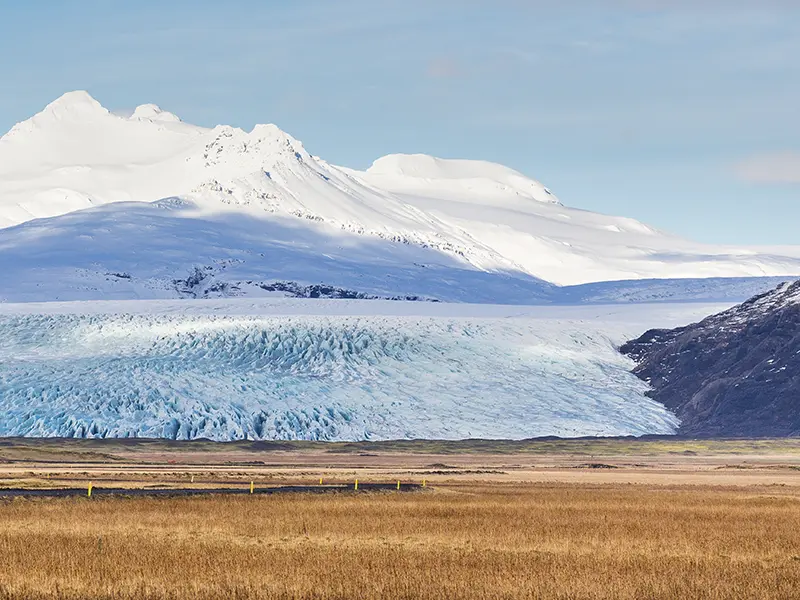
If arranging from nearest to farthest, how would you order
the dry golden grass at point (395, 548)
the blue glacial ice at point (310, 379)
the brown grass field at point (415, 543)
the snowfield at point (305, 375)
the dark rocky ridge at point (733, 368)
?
1. the dry golden grass at point (395, 548)
2. the brown grass field at point (415, 543)
3. the blue glacial ice at point (310, 379)
4. the snowfield at point (305, 375)
5. the dark rocky ridge at point (733, 368)

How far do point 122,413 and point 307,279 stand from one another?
97952 millimetres

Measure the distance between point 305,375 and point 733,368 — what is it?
38.5 m

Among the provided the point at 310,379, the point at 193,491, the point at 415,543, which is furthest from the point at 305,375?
the point at 415,543

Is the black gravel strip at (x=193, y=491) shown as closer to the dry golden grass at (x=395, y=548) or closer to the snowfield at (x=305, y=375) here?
the dry golden grass at (x=395, y=548)

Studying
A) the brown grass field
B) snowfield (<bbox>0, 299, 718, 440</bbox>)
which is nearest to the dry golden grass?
the brown grass field

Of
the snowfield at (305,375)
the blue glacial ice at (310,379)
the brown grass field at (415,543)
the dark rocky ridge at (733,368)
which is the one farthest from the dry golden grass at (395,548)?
the dark rocky ridge at (733,368)

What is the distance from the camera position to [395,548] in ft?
90.4

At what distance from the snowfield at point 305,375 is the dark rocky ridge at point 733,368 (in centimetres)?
379

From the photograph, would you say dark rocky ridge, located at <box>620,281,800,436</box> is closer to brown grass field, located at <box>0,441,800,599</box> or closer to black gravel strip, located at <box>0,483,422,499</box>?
brown grass field, located at <box>0,441,800,599</box>

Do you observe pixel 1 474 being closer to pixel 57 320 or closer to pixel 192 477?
pixel 192 477

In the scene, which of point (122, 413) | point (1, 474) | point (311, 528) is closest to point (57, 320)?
point (122, 413)

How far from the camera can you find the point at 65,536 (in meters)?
28.3

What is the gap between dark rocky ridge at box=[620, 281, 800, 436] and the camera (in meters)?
113

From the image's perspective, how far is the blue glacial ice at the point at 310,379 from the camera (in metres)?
92.1
